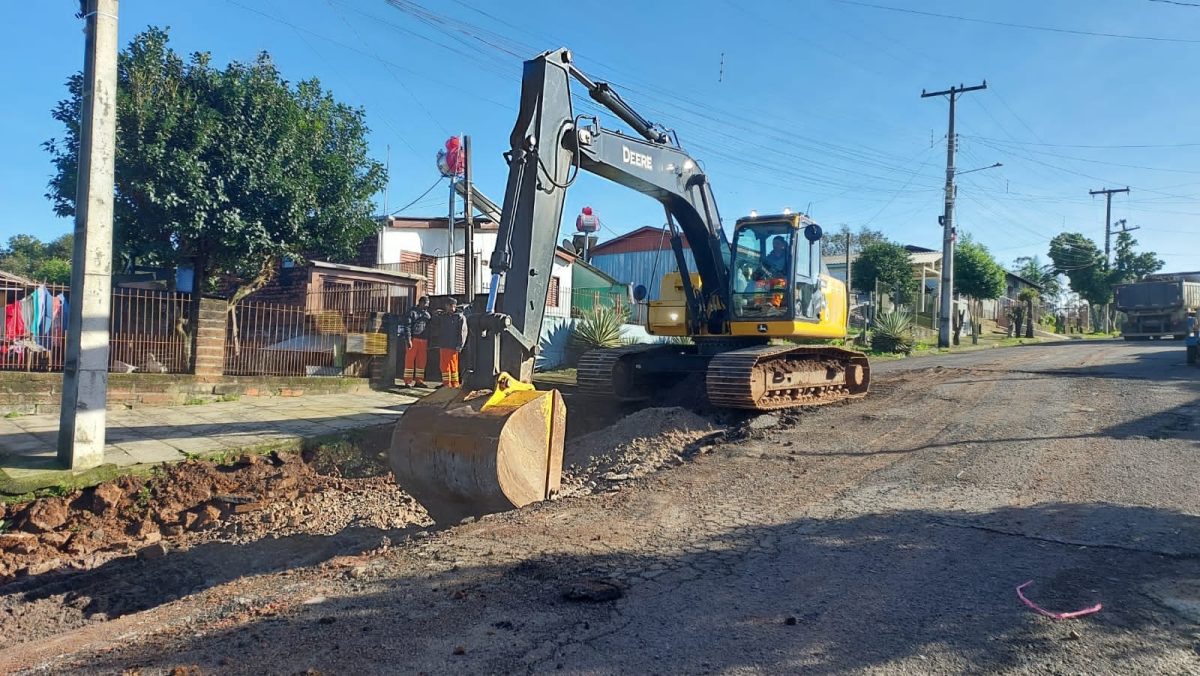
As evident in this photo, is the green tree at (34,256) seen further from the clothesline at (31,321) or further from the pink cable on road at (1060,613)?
the pink cable on road at (1060,613)

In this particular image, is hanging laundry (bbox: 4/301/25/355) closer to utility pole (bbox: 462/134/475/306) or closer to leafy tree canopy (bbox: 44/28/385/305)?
leafy tree canopy (bbox: 44/28/385/305)

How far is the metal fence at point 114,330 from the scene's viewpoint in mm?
11492

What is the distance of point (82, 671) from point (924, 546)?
4.47 meters

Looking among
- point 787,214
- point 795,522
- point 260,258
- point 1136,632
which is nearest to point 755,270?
point 787,214

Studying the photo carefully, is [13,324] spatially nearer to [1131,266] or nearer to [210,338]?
[210,338]

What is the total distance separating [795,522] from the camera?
206 inches

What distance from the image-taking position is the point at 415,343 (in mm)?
15188

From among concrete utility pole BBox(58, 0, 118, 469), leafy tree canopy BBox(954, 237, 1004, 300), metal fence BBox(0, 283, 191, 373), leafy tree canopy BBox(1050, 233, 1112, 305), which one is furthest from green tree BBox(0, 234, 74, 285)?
leafy tree canopy BBox(1050, 233, 1112, 305)

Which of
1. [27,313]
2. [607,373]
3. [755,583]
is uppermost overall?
[27,313]

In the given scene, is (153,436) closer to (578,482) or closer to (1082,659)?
(578,482)

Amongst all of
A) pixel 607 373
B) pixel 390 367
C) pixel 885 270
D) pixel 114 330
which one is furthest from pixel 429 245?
pixel 885 270

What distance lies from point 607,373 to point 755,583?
614 cm

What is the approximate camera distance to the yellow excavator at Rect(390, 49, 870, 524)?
18.0 ft

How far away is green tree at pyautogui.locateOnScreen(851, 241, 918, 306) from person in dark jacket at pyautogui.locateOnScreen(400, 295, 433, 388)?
69.2 ft
